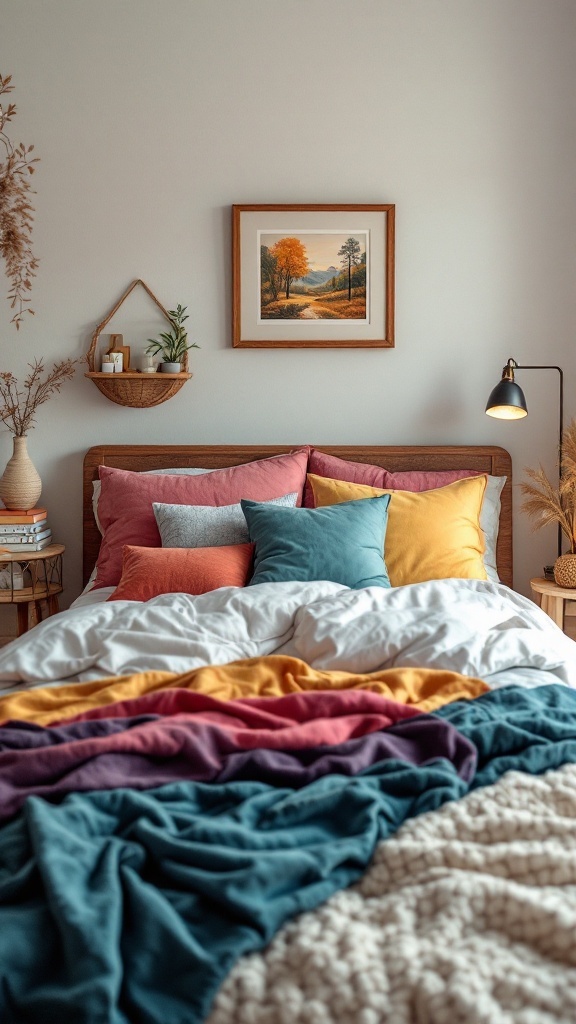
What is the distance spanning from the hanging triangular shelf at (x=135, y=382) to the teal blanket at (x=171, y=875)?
2.38 metres

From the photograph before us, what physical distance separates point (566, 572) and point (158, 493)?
62.1 inches

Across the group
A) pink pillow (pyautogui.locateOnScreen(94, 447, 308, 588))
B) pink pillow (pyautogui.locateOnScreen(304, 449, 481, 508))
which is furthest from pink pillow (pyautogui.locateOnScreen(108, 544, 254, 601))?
pink pillow (pyautogui.locateOnScreen(304, 449, 481, 508))

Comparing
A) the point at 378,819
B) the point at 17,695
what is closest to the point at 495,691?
the point at 378,819

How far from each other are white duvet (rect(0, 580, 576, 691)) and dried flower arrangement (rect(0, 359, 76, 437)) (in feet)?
4.72

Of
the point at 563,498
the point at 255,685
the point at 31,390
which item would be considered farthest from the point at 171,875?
the point at 31,390

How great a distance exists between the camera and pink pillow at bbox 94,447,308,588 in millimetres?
3355

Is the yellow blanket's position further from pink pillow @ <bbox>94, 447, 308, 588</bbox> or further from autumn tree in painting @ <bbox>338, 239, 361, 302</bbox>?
autumn tree in painting @ <bbox>338, 239, 361, 302</bbox>

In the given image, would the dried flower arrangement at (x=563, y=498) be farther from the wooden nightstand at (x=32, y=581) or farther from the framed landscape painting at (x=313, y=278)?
the wooden nightstand at (x=32, y=581)

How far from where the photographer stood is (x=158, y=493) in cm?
343

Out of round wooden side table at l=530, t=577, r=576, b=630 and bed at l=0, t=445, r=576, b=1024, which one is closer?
bed at l=0, t=445, r=576, b=1024

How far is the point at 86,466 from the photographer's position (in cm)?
375

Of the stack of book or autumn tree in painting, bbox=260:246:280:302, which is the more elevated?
autumn tree in painting, bbox=260:246:280:302

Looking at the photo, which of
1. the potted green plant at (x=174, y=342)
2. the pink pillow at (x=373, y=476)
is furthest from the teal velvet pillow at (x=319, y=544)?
the potted green plant at (x=174, y=342)

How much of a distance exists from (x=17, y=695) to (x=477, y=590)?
149 cm
